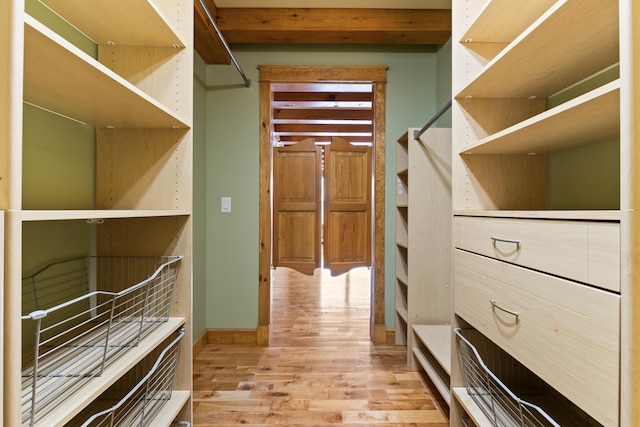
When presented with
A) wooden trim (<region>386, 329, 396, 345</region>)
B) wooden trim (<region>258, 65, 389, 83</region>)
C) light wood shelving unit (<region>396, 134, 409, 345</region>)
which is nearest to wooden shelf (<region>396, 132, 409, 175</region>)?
light wood shelving unit (<region>396, 134, 409, 345</region>)

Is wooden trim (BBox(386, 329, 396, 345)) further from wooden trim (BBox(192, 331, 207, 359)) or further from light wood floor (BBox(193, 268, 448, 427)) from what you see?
wooden trim (BBox(192, 331, 207, 359))

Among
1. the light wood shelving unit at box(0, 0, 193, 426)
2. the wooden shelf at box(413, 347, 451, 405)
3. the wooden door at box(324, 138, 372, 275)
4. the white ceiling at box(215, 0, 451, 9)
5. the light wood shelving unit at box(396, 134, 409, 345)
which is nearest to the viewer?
the light wood shelving unit at box(0, 0, 193, 426)

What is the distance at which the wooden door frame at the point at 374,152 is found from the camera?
2.56 m

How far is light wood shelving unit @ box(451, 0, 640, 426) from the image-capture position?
2.16ft

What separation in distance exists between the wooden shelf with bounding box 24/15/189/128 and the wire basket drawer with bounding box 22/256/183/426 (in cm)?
57

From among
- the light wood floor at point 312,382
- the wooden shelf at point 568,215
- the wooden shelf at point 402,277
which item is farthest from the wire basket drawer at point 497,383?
the wooden shelf at point 402,277

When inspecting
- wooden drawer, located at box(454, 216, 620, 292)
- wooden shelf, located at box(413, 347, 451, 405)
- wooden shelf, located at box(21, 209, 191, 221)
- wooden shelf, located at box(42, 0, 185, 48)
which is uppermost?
wooden shelf, located at box(42, 0, 185, 48)

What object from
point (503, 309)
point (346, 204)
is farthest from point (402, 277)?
point (503, 309)

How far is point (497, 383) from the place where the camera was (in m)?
1.31

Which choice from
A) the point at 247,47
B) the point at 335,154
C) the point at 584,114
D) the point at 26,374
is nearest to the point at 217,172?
the point at 247,47

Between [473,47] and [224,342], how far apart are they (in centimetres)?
258

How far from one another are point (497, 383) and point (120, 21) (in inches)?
80.7

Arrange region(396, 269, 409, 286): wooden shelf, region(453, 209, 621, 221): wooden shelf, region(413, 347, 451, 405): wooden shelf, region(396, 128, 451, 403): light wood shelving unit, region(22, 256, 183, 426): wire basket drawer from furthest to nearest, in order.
Answer: region(396, 269, 409, 286): wooden shelf
region(396, 128, 451, 403): light wood shelving unit
region(413, 347, 451, 405): wooden shelf
region(22, 256, 183, 426): wire basket drawer
region(453, 209, 621, 221): wooden shelf

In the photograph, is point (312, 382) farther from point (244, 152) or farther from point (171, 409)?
point (244, 152)
